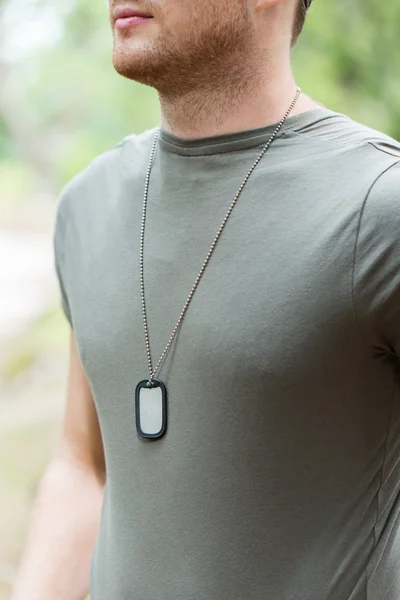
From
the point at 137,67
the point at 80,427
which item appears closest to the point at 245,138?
the point at 137,67

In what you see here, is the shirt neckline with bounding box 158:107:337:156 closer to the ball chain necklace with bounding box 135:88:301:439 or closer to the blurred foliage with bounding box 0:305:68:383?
the ball chain necklace with bounding box 135:88:301:439

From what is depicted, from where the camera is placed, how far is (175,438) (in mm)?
982

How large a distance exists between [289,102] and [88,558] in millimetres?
689

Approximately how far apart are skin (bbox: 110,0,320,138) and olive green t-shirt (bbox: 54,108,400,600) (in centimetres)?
3

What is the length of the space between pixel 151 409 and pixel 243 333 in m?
0.17

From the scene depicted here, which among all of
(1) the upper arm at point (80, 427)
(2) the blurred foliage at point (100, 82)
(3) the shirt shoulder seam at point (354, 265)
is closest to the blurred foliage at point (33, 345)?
(2) the blurred foliage at point (100, 82)

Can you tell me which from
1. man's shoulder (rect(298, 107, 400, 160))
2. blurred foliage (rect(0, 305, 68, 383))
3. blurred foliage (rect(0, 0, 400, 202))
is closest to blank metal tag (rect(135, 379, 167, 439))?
man's shoulder (rect(298, 107, 400, 160))

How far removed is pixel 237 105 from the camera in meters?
1.03

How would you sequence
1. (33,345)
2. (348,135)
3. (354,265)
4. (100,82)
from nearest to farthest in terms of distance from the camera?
1. (354,265)
2. (348,135)
3. (100,82)
4. (33,345)

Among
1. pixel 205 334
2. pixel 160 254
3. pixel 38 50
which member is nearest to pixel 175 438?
pixel 205 334

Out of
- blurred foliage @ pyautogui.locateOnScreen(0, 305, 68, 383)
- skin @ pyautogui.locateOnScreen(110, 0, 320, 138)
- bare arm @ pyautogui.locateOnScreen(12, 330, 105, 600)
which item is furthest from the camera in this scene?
blurred foliage @ pyautogui.locateOnScreen(0, 305, 68, 383)

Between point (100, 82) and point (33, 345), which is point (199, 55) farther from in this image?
point (33, 345)

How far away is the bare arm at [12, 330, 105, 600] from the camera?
116cm

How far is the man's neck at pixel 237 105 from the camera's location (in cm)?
103
